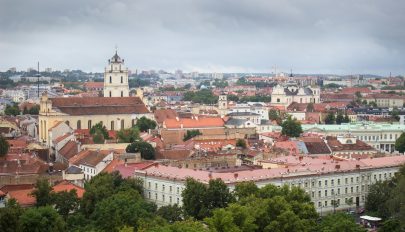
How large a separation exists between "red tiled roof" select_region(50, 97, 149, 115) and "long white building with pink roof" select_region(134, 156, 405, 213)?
128ft

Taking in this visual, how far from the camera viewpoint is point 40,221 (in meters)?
38.5

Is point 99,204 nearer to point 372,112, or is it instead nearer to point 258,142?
point 258,142

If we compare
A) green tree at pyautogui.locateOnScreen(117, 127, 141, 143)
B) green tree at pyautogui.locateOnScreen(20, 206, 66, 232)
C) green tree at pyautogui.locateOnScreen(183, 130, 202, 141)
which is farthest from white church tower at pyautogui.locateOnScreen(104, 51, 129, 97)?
green tree at pyautogui.locateOnScreen(20, 206, 66, 232)

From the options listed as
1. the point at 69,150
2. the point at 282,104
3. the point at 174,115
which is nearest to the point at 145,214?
the point at 69,150

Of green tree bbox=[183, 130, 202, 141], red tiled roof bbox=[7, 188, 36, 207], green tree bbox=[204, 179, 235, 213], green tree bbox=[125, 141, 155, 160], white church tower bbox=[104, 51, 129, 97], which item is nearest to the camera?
green tree bbox=[204, 179, 235, 213]

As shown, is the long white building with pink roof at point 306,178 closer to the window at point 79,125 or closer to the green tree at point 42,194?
the green tree at point 42,194

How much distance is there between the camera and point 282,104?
140m

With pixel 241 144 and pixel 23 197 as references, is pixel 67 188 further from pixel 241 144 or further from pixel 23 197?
pixel 241 144

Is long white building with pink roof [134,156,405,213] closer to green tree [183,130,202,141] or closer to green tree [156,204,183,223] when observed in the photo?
green tree [156,204,183,223]

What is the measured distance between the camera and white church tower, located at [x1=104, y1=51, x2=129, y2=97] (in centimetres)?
10825

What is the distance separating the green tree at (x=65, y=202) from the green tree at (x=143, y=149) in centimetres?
1776

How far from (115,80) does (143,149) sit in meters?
45.1

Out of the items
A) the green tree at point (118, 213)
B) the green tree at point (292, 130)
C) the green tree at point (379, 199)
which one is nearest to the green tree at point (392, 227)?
the green tree at point (379, 199)

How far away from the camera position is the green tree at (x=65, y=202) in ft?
150
